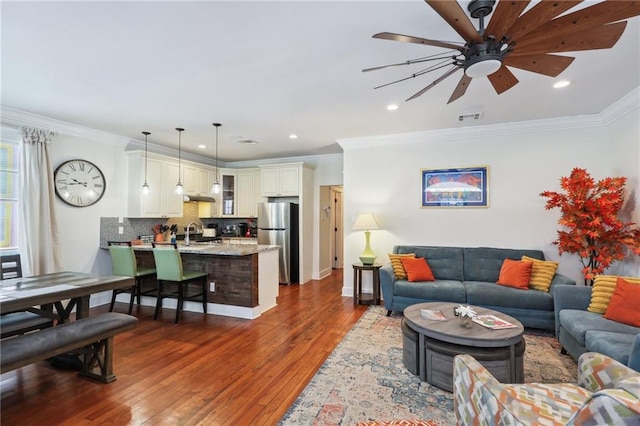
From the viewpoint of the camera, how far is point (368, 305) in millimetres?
4492

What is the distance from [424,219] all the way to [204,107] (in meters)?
3.45

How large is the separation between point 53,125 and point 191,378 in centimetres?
398

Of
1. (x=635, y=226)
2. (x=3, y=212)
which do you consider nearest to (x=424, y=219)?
(x=635, y=226)

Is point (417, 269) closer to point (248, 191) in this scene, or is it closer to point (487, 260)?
point (487, 260)

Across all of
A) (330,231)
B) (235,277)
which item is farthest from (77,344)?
(330,231)

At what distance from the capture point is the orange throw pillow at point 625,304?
2369mm

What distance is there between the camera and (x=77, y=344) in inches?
87.1

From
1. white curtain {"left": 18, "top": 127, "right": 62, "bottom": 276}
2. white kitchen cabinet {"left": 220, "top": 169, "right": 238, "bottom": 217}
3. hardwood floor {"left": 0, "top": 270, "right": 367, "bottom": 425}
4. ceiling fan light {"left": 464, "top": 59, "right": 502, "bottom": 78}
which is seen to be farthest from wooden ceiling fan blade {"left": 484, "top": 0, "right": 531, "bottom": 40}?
white kitchen cabinet {"left": 220, "top": 169, "right": 238, "bottom": 217}

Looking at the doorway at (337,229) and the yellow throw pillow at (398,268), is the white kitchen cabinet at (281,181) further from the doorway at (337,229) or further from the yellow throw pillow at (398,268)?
the yellow throw pillow at (398,268)

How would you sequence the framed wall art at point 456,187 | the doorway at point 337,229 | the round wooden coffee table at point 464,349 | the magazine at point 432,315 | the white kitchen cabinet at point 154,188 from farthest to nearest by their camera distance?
the doorway at point 337,229 < the white kitchen cabinet at point 154,188 < the framed wall art at point 456,187 < the magazine at point 432,315 < the round wooden coffee table at point 464,349

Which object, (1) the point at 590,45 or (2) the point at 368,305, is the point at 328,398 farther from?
(1) the point at 590,45

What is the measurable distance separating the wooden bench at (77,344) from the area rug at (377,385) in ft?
5.15

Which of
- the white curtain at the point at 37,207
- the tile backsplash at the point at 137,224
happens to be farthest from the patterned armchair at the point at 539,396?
the tile backsplash at the point at 137,224

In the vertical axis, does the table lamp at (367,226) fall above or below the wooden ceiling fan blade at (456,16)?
below
